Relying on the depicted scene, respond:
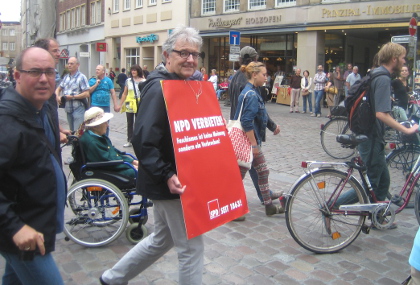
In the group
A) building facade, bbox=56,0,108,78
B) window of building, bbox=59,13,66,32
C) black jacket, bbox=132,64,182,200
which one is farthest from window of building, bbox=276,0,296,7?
window of building, bbox=59,13,66,32

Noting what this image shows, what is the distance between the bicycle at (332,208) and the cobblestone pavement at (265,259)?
154 mm

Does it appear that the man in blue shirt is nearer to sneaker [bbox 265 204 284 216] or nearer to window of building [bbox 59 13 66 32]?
sneaker [bbox 265 204 284 216]

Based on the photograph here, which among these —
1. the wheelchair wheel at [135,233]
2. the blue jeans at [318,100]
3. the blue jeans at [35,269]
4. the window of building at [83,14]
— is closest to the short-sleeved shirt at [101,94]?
the wheelchair wheel at [135,233]

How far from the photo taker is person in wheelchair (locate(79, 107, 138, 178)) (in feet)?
14.7

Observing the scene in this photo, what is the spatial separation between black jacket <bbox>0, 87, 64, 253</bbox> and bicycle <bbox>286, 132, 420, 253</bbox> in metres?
2.55

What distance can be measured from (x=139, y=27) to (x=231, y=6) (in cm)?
1007

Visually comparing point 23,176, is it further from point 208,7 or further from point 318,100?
point 208,7

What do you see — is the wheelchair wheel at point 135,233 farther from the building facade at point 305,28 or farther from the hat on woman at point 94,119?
the building facade at point 305,28

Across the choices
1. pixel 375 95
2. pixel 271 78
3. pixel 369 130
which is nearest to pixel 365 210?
pixel 369 130

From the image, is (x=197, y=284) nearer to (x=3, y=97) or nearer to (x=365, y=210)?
(x=3, y=97)

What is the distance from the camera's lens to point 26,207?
6.81 feet

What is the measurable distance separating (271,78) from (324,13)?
508cm

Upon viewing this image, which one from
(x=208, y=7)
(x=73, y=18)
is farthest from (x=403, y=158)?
(x=73, y=18)

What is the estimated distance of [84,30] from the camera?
41.5 metres
